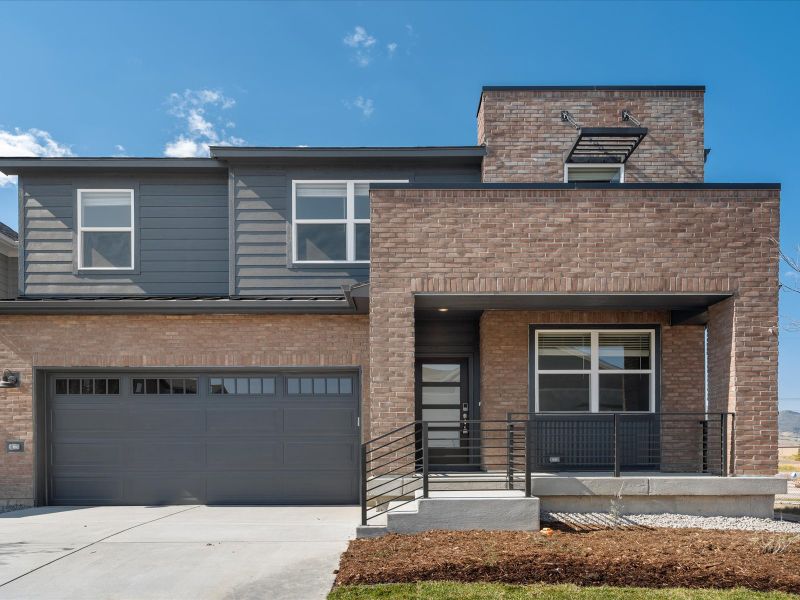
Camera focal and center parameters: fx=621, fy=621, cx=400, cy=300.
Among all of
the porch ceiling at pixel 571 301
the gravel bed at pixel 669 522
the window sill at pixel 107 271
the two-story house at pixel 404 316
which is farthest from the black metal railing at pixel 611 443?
the window sill at pixel 107 271

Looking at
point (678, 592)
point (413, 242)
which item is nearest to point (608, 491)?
point (678, 592)

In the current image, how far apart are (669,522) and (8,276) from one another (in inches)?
574

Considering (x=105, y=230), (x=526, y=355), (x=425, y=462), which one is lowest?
(x=425, y=462)

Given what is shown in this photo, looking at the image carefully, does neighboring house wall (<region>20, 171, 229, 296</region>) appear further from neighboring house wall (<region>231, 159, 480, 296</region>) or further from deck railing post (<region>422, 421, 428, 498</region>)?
deck railing post (<region>422, 421, 428, 498</region>)

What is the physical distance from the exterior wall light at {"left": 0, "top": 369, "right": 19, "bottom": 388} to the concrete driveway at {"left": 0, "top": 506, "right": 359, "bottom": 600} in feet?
6.74

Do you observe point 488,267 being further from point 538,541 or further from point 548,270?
point 538,541

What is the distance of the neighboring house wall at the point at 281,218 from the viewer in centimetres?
1124

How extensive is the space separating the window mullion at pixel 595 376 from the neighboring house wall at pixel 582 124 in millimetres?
3053

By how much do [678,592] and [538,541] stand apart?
175cm

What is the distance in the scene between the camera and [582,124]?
11.5 m

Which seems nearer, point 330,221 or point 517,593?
point 517,593

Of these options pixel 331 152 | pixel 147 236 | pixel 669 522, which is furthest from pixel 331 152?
pixel 669 522

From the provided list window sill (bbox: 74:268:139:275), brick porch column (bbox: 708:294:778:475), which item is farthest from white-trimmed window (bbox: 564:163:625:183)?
window sill (bbox: 74:268:139:275)

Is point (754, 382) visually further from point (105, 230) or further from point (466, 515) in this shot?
point (105, 230)
